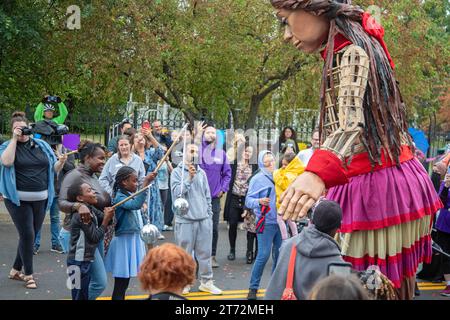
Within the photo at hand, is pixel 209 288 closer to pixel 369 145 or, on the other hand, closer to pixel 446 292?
pixel 446 292

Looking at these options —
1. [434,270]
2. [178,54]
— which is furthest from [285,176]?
[178,54]

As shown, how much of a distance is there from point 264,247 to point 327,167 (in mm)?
4498


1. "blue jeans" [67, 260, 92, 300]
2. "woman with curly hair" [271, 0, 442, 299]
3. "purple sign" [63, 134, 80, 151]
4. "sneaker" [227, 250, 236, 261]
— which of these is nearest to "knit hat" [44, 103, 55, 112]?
"purple sign" [63, 134, 80, 151]

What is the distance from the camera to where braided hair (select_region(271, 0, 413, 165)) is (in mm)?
4023

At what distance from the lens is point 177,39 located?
16.5 m

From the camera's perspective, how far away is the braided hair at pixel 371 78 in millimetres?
4023

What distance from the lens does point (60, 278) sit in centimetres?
827

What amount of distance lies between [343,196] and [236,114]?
54.1ft

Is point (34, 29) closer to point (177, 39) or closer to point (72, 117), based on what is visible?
point (72, 117)

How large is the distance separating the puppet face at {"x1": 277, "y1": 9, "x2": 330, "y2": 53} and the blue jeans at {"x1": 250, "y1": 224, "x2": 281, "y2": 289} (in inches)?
159

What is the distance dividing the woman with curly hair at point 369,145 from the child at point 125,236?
2861mm

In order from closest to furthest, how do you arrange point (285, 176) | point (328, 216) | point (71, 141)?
point (328, 216)
point (285, 176)
point (71, 141)

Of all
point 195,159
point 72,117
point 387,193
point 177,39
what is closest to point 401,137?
point 387,193

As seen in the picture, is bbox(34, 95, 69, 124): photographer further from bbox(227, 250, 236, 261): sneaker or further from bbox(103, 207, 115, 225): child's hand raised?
bbox(103, 207, 115, 225): child's hand raised
